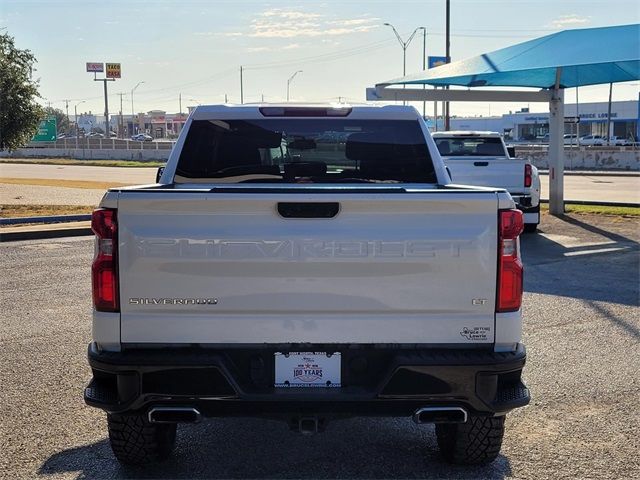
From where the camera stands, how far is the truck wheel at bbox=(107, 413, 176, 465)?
4.30m

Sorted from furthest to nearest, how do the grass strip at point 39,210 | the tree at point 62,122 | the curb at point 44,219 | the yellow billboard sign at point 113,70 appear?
the tree at point 62,122, the yellow billboard sign at point 113,70, the grass strip at point 39,210, the curb at point 44,219

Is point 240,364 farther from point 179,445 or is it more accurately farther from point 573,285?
point 573,285

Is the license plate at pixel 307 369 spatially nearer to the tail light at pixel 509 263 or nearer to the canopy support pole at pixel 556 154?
the tail light at pixel 509 263

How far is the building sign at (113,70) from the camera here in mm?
105794

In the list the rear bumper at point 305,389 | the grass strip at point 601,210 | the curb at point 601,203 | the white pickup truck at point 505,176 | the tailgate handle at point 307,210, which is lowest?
the grass strip at point 601,210

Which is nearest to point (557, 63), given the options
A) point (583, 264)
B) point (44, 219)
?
point (583, 264)

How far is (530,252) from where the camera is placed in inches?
522

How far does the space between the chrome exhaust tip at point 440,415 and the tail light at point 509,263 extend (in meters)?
0.53

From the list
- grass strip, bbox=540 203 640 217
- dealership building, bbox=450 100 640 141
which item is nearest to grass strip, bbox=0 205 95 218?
grass strip, bbox=540 203 640 217

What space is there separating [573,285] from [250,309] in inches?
290

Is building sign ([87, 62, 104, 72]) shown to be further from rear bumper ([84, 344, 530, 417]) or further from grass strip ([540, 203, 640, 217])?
rear bumper ([84, 344, 530, 417])

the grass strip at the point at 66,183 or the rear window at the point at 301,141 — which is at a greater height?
the rear window at the point at 301,141

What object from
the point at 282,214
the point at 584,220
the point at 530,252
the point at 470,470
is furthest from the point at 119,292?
the point at 584,220

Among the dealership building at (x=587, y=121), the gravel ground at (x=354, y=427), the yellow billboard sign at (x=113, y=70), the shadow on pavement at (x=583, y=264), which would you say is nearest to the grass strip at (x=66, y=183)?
the shadow on pavement at (x=583, y=264)
